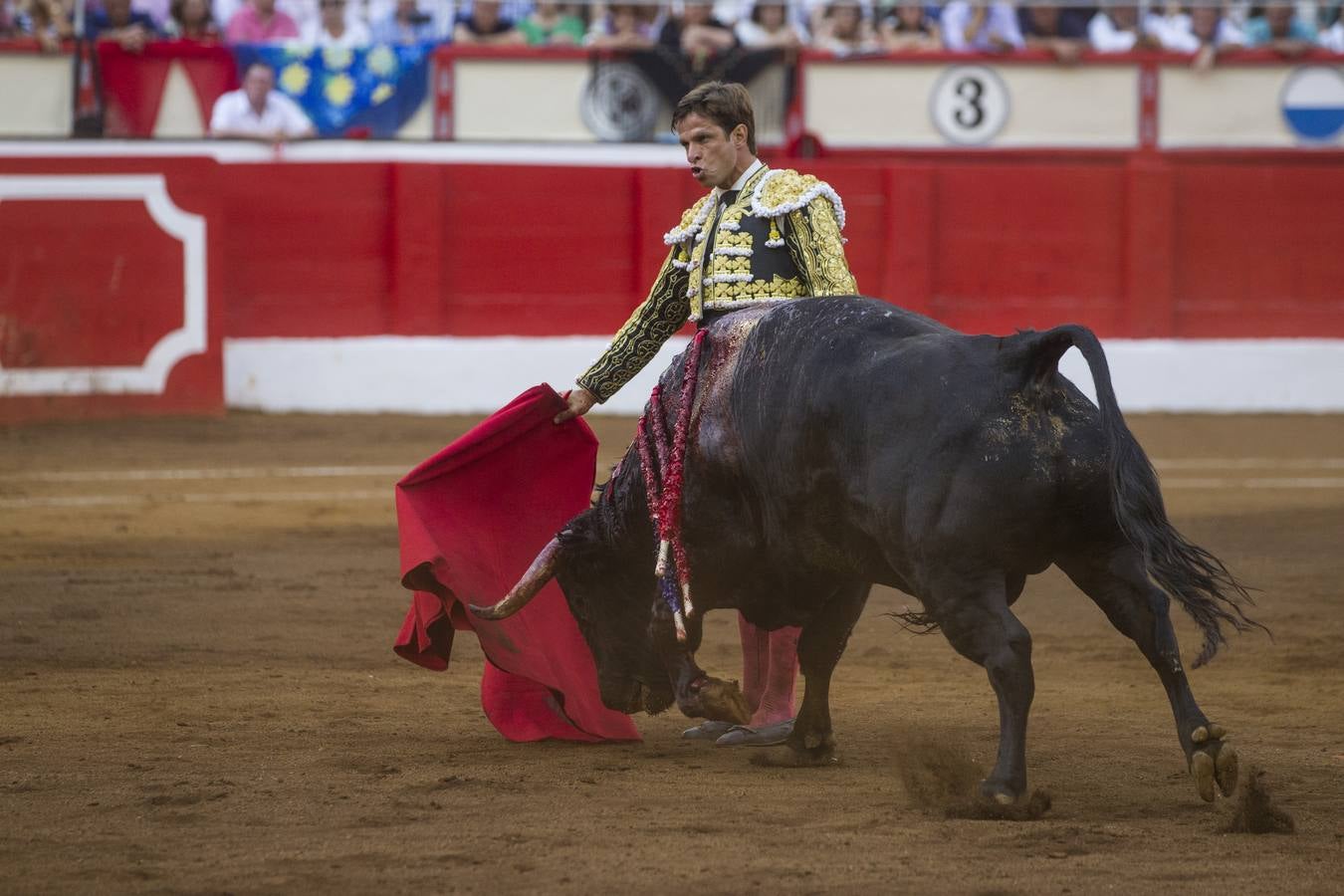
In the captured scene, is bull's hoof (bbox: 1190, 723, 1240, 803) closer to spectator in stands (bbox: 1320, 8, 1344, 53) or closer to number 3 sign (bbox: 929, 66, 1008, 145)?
number 3 sign (bbox: 929, 66, 1008, 145)

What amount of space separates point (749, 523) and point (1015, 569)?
591mm

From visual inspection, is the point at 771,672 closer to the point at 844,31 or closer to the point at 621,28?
the point at 621,28

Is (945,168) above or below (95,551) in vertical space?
above

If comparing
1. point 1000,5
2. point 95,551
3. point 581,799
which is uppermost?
point 1000,5

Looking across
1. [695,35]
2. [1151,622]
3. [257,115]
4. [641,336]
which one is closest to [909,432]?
[1151,622]

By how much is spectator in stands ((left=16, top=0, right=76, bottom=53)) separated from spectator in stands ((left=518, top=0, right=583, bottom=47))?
245 cm

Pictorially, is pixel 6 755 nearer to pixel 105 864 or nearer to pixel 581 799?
pixel 105 864

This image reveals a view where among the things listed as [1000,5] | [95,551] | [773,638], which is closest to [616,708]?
[773,638]

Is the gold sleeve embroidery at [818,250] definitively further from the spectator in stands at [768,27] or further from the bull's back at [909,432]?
the spectator in stands at [768,27]

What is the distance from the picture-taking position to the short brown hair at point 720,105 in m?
3.53

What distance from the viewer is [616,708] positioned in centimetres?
379

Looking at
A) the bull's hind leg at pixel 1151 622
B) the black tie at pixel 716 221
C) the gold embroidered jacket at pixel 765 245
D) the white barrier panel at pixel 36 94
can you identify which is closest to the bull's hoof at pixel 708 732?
the gold embroidered jacket at pixel 765 245

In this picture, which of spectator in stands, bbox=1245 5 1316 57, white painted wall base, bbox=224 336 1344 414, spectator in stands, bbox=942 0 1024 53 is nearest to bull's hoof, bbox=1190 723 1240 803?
white painted wall base, bbox=224 336 1344 414

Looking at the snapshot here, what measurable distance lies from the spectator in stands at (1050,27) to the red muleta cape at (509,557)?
26.0ft
